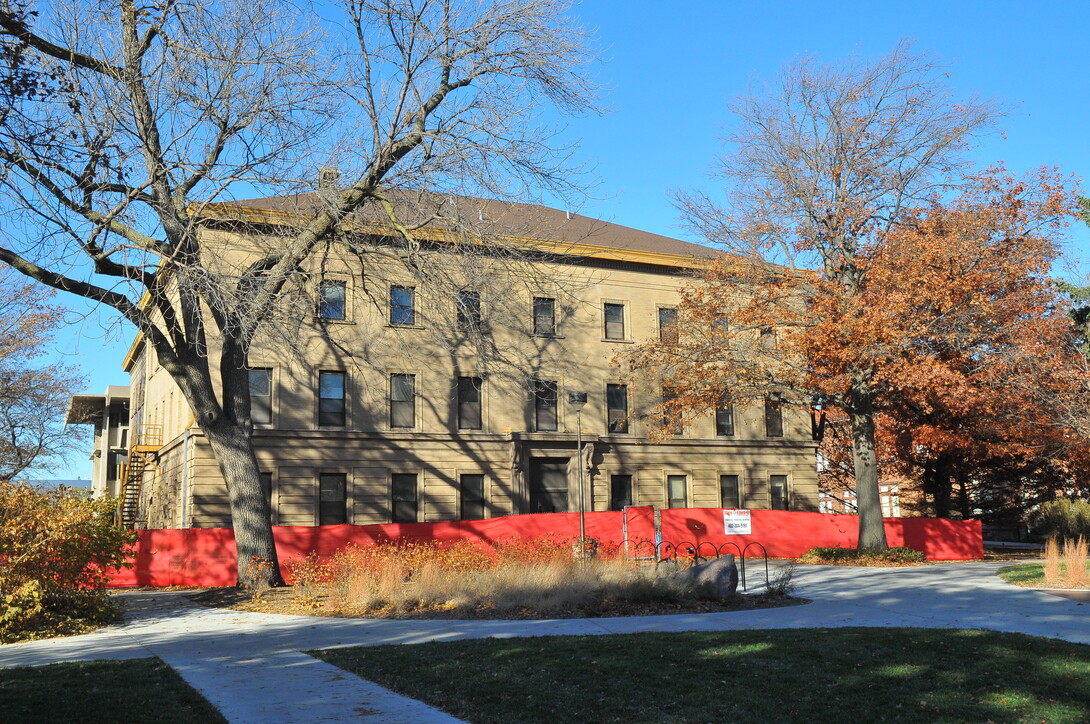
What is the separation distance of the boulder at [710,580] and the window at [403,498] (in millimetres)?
17069

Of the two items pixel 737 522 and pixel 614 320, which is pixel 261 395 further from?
pixel 737 522

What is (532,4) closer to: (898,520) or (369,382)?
(369,382)

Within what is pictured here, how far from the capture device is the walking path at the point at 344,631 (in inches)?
326

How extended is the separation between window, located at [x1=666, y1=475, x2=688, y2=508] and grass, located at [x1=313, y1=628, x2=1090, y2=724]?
79.1ft

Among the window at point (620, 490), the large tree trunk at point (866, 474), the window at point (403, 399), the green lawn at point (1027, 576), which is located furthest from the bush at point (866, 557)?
the window at point (403, 399)

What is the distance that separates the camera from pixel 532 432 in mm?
33719

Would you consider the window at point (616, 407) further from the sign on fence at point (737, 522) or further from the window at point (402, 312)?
the sign on fence at point (737, 522)

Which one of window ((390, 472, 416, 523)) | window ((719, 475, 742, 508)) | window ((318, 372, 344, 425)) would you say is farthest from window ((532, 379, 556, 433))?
window ((719, 475, 742, 508))

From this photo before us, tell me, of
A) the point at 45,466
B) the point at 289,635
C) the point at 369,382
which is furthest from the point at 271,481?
the point at 45,466

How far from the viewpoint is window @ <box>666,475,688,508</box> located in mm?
35969

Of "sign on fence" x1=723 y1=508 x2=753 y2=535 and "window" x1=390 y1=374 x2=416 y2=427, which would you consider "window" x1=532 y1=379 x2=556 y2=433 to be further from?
"sign on fence" x1=723 y1=508 x2=753 y2=535

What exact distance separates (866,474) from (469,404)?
13.8 metres

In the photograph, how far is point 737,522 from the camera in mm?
23562

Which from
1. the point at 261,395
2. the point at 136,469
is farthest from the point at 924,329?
the point at 136,469
